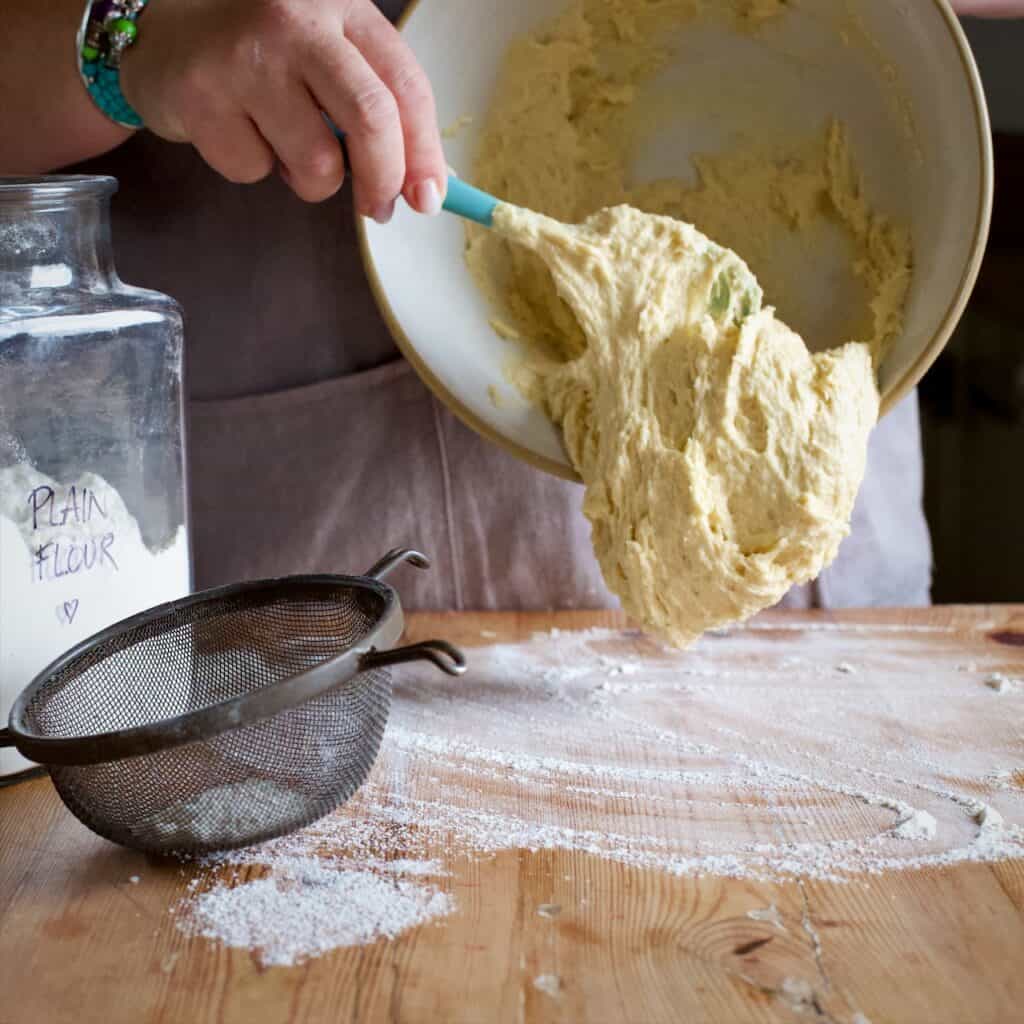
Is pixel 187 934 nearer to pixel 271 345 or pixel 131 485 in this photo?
pixel 131 485

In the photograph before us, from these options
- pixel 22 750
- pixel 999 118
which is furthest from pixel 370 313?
pixel 999 118

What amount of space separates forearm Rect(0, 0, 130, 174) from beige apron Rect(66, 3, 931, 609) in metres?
0.17

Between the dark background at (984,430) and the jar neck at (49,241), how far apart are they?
1517mm

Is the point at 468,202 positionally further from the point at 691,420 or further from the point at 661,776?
the point at 661,776

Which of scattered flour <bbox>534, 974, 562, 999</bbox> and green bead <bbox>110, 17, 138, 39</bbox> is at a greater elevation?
green bead <bbox>110, 17, 138, 39</bbox>

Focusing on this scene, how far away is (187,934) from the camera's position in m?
0.66

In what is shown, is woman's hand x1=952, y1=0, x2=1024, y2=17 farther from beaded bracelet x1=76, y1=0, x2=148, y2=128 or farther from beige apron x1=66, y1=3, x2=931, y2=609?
beaded bracelet x1=76, y1=0, x2=148, y2=128

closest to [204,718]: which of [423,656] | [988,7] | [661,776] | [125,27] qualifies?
[423,656]

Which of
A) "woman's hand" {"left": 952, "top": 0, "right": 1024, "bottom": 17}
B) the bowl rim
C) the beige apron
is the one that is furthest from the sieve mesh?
"woman's hand" {"left": 952, "top": 0, "right": 1024, "bottom": 17}

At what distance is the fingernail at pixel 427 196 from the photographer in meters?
0.79

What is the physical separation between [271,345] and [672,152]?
14.7 inches

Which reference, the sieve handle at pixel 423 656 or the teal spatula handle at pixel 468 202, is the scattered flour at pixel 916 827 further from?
the teal spatula handle at pixel 468 202

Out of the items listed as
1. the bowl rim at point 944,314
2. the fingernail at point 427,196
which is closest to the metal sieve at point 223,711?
the bowl rim at point 944,314

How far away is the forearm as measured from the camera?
0.82 metres
